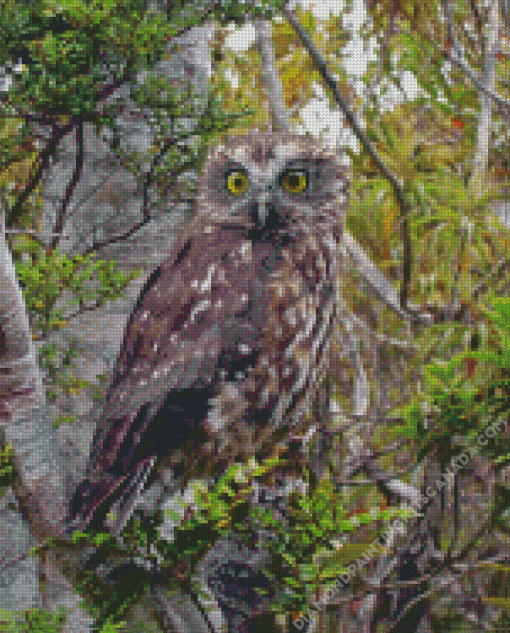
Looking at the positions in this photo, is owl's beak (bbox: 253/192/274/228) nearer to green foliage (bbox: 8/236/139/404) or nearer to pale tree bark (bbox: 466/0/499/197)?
green foliage (bbox: 8/236/139/404)


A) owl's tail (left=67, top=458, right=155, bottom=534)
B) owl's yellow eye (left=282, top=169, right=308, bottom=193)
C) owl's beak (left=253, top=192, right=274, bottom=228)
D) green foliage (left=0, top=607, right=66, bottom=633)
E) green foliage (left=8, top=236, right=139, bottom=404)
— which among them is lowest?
green foliage (left=0, top=607, right=66, bottom=633)

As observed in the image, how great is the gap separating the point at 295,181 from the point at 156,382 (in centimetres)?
38

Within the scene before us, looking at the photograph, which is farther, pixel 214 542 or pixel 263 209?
pixel 263 209

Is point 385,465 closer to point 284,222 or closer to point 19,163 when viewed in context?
point 284,222

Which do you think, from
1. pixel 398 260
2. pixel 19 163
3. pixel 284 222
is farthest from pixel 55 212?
pixel 398 260

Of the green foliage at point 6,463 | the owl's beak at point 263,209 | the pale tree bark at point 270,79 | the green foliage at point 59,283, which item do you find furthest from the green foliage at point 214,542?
the pale tree bark at point 270,79

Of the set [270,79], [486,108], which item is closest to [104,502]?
[270,79]

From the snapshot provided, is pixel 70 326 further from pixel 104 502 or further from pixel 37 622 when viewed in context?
pixel 37 622

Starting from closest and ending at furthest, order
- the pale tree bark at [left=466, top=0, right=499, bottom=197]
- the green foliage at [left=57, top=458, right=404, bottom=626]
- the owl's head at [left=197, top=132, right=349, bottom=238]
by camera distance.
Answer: the green foliage at [left=57, top=458, right=404, bottom=626]
the owl's head at [left=197, top=132, right=349, bottom=238]
the pale tree bark at [left=466, top=0, right=499, bottom=197]

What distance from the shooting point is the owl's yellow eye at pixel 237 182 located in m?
0.90

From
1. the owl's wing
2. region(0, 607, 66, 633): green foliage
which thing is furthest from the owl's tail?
region(0, 607, 66, 633): green foliage

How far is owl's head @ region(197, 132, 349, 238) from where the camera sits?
2.89 feet

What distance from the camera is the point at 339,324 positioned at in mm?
1052

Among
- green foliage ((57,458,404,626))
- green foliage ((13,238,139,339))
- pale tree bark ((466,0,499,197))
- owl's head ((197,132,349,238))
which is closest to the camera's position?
green foliage ((57,458,404,626))
